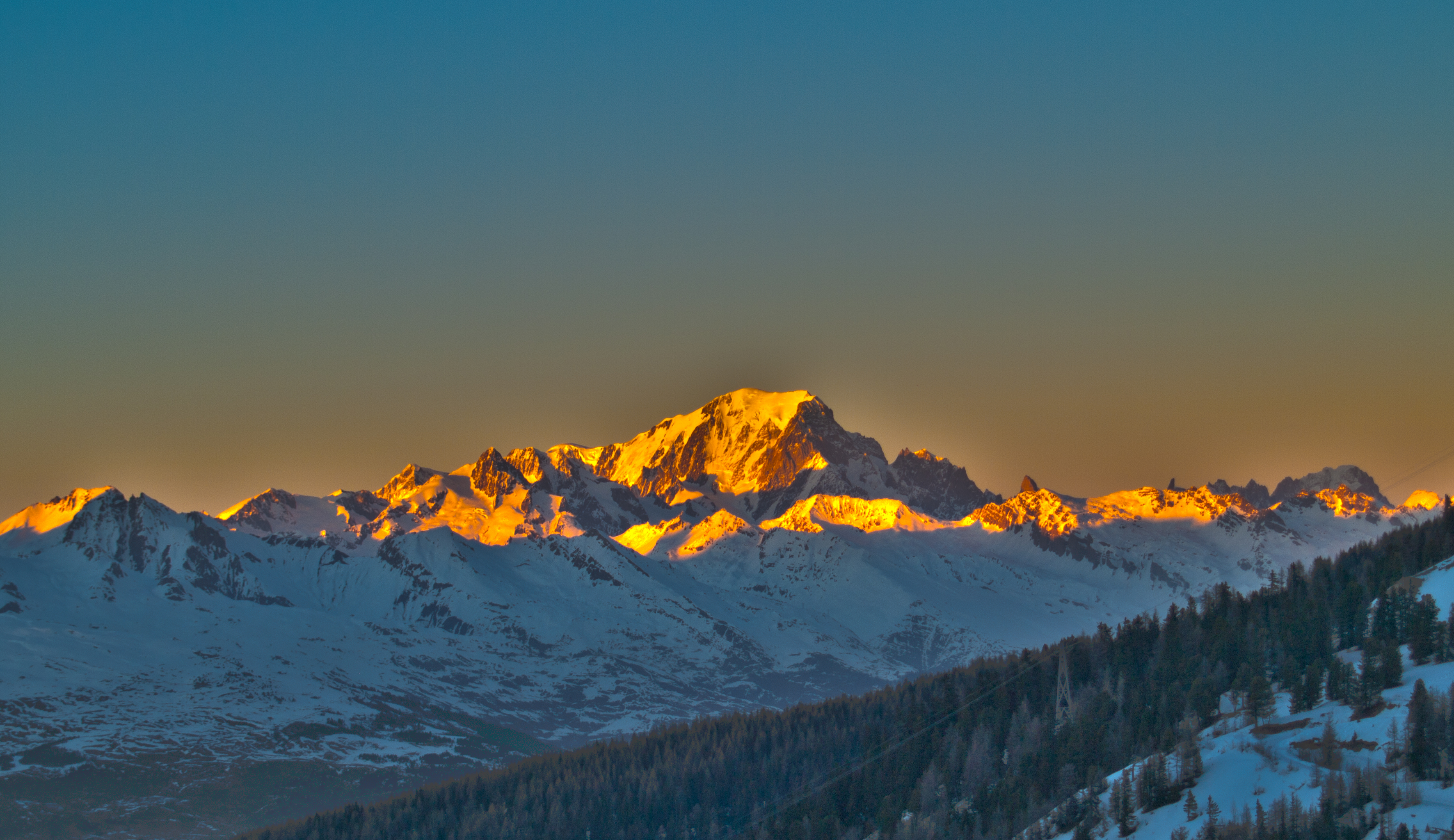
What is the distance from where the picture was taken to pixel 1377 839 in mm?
193500

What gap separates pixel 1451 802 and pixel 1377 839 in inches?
464

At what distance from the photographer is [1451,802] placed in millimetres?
198125
